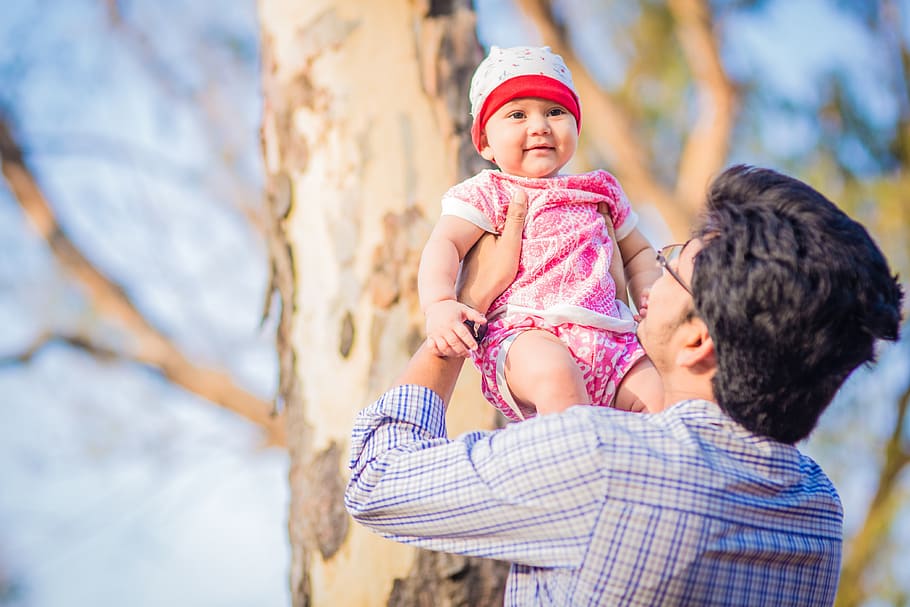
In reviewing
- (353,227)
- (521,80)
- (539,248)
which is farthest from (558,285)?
(353,227)

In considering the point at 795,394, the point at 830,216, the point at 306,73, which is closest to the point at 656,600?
the point at 795,394

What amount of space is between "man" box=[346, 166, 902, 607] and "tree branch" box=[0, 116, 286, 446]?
429 cm

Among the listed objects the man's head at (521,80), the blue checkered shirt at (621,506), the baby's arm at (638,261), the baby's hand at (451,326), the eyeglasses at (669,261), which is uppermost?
the man's head at (521,80)

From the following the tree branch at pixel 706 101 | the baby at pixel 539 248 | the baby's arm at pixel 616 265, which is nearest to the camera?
the baby at pixel 539 248

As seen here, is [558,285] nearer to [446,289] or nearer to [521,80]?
[446,289]

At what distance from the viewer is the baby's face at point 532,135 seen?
1.58 m

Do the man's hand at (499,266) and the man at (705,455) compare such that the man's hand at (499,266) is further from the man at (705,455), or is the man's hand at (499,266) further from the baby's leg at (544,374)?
the man at (705,455)

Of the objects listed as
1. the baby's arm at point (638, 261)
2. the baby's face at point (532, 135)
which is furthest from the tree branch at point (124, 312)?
the baby's face at point (532, 135)

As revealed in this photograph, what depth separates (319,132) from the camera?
2.34 metres

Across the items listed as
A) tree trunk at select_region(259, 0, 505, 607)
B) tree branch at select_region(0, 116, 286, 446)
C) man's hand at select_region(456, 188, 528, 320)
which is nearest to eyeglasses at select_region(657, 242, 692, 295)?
man's hand at select_region(456, 188, 528, 320)

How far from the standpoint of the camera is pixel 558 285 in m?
1.58

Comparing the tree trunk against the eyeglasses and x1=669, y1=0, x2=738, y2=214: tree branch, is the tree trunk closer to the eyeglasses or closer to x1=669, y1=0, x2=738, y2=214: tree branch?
the eyeglasses

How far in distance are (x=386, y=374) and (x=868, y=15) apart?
5471 millimetres

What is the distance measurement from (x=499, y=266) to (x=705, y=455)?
44 cm
